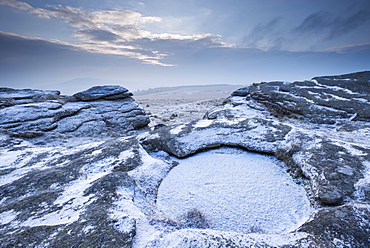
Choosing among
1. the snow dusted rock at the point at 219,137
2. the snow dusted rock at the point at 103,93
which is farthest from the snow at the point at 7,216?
the snow dusted rock at the point at 103,93

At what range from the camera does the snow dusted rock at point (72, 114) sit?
12648mm

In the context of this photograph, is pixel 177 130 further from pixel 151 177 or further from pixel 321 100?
pixel 321 100

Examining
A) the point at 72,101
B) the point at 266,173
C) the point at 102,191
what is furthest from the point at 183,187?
the point at 72,101

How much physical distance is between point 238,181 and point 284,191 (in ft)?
4.46

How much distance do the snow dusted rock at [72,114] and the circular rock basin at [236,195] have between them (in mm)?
11931

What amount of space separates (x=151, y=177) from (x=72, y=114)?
1401 centimetres

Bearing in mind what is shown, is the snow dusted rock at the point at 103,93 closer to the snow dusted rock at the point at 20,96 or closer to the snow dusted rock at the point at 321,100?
the snow dusted rock at the point at 20,96

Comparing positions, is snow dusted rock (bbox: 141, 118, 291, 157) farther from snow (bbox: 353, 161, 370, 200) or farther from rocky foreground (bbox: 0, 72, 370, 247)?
snow (bbox: 353, 161, 370, 200)

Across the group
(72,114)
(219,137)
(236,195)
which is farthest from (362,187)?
(72,114)

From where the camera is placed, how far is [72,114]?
15.4 meters

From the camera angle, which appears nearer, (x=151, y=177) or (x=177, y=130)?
(x=151, y=177)

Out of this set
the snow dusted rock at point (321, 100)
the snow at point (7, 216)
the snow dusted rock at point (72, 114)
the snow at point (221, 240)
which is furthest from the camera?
the snow dusted rock at point (72, 114)

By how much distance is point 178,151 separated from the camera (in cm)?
744

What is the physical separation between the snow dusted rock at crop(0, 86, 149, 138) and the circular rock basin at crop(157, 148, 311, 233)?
1193cm
